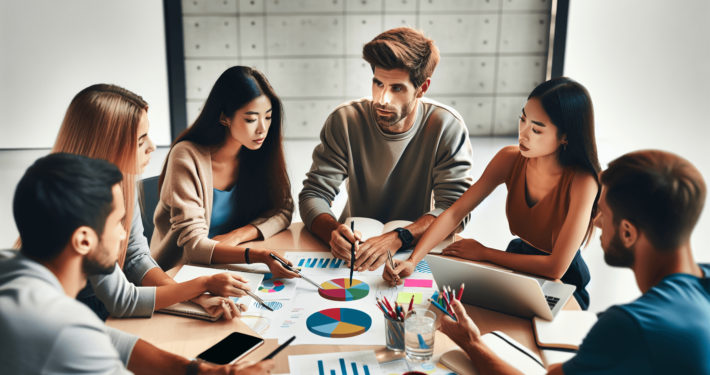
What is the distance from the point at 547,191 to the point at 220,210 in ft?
4.22

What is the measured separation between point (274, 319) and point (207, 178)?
806 mm

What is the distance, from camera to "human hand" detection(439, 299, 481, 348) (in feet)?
3.57

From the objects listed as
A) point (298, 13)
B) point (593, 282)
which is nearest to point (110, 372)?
point (593, 282)

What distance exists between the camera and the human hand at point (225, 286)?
1339 millimetres

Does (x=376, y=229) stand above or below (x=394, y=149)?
below

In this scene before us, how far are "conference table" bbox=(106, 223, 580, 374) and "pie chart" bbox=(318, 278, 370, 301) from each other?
0.26m

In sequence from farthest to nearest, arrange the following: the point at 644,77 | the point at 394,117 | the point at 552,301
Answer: the point at 644,77
the point at 394,117
the point at 552,301

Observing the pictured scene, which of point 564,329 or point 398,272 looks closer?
point 564,329

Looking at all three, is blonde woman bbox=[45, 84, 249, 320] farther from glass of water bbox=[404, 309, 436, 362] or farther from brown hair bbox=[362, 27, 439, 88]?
brown hair bbox=[362, 27, 439, 88]

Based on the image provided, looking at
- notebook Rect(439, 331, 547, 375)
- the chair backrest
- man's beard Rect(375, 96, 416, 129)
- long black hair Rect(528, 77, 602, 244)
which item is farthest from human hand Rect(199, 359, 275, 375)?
the chair backrest

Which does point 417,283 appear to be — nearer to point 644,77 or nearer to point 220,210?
point 220,210

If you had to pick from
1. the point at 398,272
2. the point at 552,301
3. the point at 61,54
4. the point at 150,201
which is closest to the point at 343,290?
the point at 398,272

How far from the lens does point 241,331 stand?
124 cm

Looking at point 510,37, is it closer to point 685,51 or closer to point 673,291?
point 685,51
